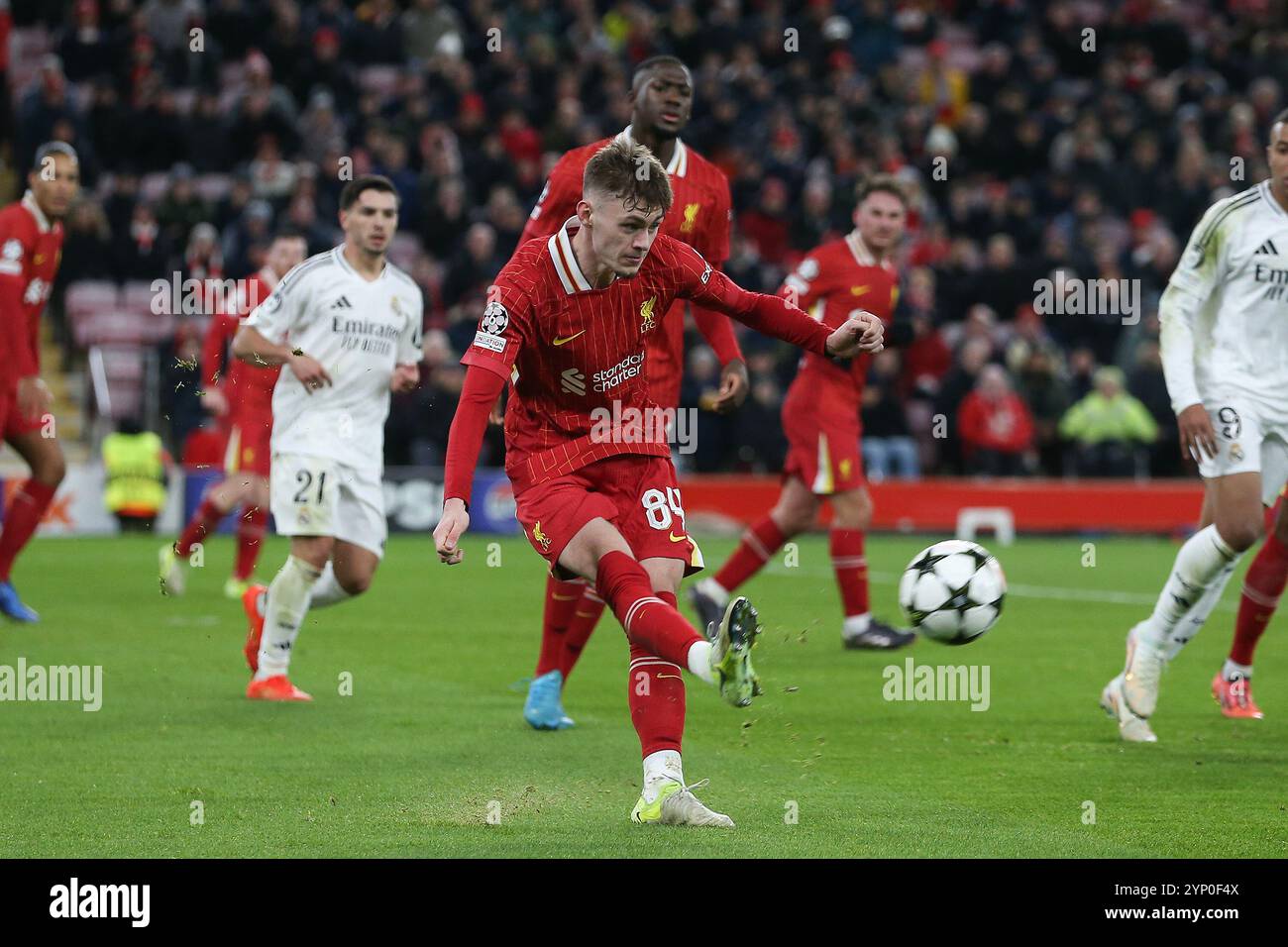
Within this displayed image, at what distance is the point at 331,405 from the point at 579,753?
252 cm

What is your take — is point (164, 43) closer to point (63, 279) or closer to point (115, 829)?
point (63, 279)

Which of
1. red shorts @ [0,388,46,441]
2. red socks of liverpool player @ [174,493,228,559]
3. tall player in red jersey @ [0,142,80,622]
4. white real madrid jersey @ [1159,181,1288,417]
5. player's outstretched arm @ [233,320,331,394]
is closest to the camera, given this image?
white real madrid jersey @ [1159,181,1288,417]

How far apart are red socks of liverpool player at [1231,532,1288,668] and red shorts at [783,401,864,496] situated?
3297 mm

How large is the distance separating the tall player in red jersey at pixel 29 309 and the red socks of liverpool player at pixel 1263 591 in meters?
6.53

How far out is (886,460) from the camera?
20.0m

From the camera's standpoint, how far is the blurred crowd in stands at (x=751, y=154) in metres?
19.7

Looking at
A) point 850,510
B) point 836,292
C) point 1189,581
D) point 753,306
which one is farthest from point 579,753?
point 836,292

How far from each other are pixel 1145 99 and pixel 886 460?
7.51 meters

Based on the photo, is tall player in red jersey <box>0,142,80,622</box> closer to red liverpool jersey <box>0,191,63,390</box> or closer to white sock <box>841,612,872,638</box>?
red liverpool jersey <box>0,191,63,390</box>

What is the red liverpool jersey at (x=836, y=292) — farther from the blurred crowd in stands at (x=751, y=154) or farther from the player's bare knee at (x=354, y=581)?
the blurred crowd in stands at (x=751, y=154)

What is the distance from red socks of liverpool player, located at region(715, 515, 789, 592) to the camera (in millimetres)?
10828
